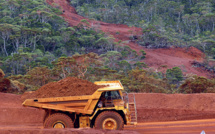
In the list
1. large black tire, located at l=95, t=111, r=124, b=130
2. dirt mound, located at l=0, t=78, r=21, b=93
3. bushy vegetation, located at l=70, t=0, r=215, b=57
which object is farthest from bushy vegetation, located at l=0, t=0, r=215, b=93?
large black tire, located at l=95, t=111, r=124, b=130

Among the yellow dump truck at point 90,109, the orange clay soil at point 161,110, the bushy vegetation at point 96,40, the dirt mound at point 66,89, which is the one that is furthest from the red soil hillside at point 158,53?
the dirt mound at point 66,89

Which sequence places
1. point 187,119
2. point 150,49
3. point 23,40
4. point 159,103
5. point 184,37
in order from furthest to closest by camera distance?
1. point 184,37
2. point 150,49
3. point 23,40
4. point 159,103
5. point 187,119

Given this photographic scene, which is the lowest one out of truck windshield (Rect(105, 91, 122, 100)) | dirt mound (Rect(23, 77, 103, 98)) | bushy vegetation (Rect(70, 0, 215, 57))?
truck windshield (Rect(105, 91, 122, 100))

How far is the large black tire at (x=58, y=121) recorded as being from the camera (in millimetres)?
8664

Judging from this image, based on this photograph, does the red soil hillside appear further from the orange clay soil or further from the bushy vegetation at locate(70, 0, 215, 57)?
the orange clay soil

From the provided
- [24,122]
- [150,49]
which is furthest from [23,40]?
[24,122]

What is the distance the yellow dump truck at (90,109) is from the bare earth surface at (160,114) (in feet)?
4.37

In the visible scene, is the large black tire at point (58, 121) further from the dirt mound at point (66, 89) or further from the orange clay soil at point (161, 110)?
the orange clay soil at point (161, 110)

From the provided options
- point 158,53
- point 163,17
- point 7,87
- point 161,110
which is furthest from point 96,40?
point 161,110

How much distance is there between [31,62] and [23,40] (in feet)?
28.6

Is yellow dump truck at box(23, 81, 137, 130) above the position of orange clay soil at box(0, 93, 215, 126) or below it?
above

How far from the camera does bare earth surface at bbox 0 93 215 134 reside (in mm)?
9977

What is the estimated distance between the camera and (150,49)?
4553 cm

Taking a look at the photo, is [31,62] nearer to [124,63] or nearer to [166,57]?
[124,63]
